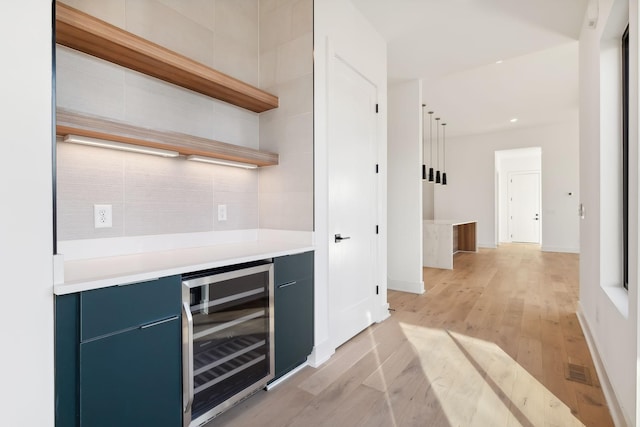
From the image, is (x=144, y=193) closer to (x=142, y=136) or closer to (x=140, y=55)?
(x=142, y=136)

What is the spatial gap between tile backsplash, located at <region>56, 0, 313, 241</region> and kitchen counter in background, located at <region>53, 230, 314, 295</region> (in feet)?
0.44

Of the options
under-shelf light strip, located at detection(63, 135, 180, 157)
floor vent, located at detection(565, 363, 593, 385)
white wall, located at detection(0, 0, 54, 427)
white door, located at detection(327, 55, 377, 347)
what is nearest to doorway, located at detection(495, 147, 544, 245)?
white door, located at detection(327, 55, 377, 347)

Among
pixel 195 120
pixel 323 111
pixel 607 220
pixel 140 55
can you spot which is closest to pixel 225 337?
pixel 195 120

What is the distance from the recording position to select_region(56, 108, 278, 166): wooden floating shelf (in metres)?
1.38

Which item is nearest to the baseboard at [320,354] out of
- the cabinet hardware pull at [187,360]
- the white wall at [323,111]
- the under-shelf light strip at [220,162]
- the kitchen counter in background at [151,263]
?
the white wall at [323,111]

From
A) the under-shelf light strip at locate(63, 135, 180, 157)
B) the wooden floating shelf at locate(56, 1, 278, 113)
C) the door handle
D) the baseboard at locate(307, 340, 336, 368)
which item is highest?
the wooden floating shelf at locate(56, 1, 278, 113)

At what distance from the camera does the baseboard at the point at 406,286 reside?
4.22m

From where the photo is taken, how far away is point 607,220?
211 centimetres

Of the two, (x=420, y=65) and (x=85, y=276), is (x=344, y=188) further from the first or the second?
(x=420, y=65)

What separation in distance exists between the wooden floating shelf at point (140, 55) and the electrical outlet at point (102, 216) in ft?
2.61

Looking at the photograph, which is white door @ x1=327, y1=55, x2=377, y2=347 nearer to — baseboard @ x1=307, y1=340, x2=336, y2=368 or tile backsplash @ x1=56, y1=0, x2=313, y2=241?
baseboard @ x1=307, y1=340, x2=336, y2=368

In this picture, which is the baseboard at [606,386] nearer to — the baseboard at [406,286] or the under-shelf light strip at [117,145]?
the baseboard at [406,286]

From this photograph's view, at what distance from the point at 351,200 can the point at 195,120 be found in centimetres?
138

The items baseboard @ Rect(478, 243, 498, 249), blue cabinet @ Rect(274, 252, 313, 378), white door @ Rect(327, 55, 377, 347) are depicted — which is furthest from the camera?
baseboard @ Rect(478, 243, 498, 249)
